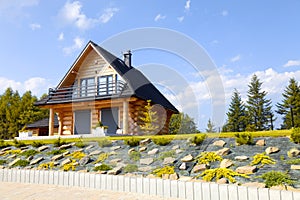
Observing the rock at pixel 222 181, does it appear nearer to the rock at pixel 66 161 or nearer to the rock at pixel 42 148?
the rock at pixel 66 161

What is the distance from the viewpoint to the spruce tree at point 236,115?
38.8m

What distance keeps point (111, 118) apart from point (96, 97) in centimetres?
203

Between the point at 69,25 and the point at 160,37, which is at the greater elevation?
the point at 69,25

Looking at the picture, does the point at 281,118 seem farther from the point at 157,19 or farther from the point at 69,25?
the point at 69,25

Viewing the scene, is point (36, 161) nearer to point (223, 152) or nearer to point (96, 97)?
point (96, 97)

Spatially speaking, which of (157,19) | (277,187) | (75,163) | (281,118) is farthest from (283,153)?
(281,118)

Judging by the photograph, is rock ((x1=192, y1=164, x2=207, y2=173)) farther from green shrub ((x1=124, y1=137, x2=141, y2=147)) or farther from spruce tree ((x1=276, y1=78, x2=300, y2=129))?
spruce tree ((x1=276, y1=78, x2=300, y2=129))

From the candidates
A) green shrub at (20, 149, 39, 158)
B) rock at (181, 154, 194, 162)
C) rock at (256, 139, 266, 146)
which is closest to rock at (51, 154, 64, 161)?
green shrub at (20, 149, 39, 158)

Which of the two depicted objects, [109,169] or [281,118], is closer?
[109,169]

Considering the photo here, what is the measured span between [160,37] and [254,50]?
6016 millimetres

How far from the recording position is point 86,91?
1895 centimetres

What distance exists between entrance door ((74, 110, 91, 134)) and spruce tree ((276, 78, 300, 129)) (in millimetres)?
30158

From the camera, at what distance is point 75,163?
9.52 meters

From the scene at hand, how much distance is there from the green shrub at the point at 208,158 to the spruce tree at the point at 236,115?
32510 mm
